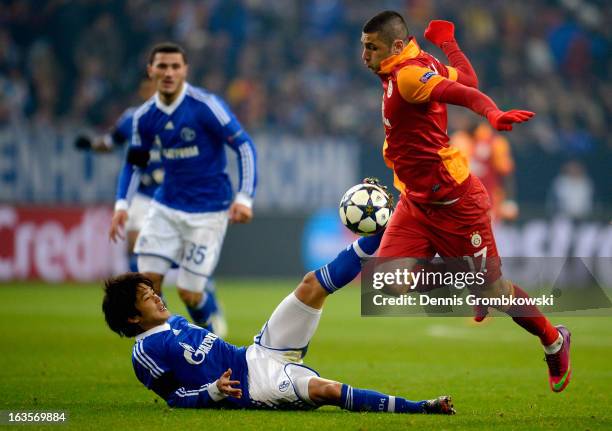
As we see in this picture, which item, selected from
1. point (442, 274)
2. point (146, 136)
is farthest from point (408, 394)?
point (146, 136)

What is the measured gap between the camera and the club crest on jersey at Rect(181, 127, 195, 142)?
28.5ft

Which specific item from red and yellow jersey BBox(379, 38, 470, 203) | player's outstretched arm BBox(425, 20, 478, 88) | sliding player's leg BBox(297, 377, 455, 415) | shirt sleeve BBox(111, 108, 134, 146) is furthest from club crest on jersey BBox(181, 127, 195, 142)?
sliding player's leg BBox(297, 377, 455, 415)

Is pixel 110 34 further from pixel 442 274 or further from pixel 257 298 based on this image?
pixel 442 274

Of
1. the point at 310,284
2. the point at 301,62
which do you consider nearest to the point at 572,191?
the point at 301,62

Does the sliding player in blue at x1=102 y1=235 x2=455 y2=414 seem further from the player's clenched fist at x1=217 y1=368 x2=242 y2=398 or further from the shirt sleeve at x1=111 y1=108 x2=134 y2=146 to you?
the shirt sleeve at x1=111 y1=108 x2=134 y2=146

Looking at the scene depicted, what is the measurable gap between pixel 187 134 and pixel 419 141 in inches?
104

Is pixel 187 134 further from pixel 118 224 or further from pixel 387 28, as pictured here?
pixel 387 28

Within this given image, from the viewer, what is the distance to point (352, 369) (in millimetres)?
8422

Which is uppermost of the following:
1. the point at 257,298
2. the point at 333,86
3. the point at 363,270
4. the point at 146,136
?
the point at 333,86

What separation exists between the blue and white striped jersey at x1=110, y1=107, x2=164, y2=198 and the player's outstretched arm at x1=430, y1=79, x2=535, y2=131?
437 cm

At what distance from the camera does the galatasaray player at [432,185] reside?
6547mm

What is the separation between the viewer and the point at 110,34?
1906 centimetres

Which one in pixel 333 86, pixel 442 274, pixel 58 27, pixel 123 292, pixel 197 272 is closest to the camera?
pixel 123 292

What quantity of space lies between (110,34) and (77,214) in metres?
3.91
